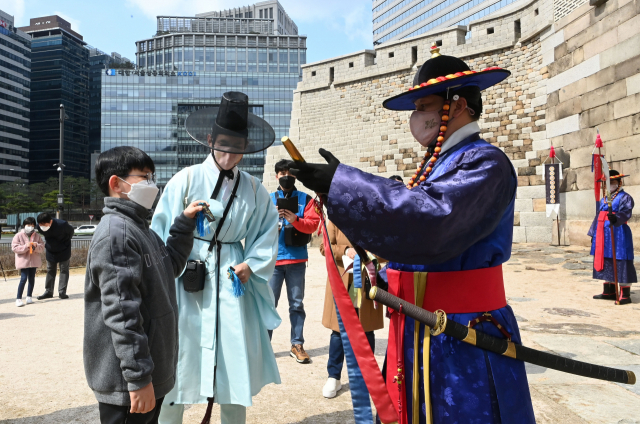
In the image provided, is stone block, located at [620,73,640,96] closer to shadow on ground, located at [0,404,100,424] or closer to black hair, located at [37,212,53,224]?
shadow on ground, located at [0,404,100,424]

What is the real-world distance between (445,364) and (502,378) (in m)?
0.17

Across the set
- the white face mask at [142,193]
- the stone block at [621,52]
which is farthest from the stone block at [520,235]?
the white face mask at [142,193]

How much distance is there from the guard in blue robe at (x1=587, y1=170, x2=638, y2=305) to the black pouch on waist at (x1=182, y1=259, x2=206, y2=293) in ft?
21.0

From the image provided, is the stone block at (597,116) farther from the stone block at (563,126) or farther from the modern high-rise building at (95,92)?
the modern high-rise building at (95,92)

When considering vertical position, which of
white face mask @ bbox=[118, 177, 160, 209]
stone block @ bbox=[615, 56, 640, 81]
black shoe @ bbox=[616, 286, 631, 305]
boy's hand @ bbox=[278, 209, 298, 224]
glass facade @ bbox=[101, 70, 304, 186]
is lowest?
black shoe @ bbox=[616, 286, 631, 305]

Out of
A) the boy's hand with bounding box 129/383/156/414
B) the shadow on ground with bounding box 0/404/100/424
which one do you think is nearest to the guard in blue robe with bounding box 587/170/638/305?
the shadow on ground with bounding box 0/404/100/424

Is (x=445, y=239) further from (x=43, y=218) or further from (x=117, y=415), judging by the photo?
(x=43, y=218)

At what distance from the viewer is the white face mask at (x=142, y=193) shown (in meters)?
1.97

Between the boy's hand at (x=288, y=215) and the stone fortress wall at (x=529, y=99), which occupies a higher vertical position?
the stone fortress wall at (x=529, y=99)

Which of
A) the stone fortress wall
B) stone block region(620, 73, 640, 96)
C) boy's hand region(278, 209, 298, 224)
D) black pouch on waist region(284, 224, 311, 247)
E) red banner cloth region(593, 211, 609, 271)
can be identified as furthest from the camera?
the stone fortress wall

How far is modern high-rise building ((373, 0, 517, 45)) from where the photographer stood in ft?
198

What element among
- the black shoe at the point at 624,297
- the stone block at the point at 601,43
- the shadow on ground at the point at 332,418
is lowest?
the shadow on ground at the point at 332,418

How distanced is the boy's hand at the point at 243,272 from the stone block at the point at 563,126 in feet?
39.8

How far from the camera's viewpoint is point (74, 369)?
416 centimetres
